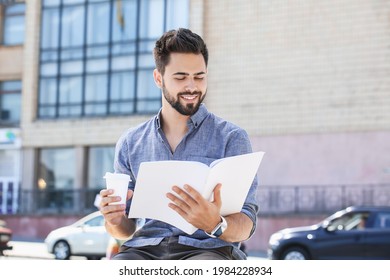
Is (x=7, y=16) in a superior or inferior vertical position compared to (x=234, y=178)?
superior

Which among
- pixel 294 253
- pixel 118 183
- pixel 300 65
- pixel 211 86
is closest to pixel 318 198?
pixel 300 65

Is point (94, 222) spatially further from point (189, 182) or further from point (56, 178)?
point (189, 182)

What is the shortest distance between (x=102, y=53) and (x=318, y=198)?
5.68 meters

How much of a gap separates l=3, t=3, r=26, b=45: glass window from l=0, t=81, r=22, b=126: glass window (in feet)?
3.05

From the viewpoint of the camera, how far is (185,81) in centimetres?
225

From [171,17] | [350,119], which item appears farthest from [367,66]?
[171,17]

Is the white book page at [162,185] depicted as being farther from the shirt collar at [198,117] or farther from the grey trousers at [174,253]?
the shirt collar at [198,117]

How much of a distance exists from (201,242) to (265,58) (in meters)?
14.8

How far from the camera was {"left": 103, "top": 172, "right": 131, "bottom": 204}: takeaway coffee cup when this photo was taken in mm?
2087

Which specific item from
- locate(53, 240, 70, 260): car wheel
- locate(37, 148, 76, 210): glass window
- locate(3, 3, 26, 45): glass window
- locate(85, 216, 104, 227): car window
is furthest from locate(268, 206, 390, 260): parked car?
locate(3, 3, 26, 45): glass window

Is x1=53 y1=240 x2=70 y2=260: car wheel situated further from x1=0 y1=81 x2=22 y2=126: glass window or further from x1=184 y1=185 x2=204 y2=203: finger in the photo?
x1=184 y1=185 x2=204 y2=203: finger

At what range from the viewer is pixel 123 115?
18.1m

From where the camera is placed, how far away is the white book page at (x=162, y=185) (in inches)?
78.4
